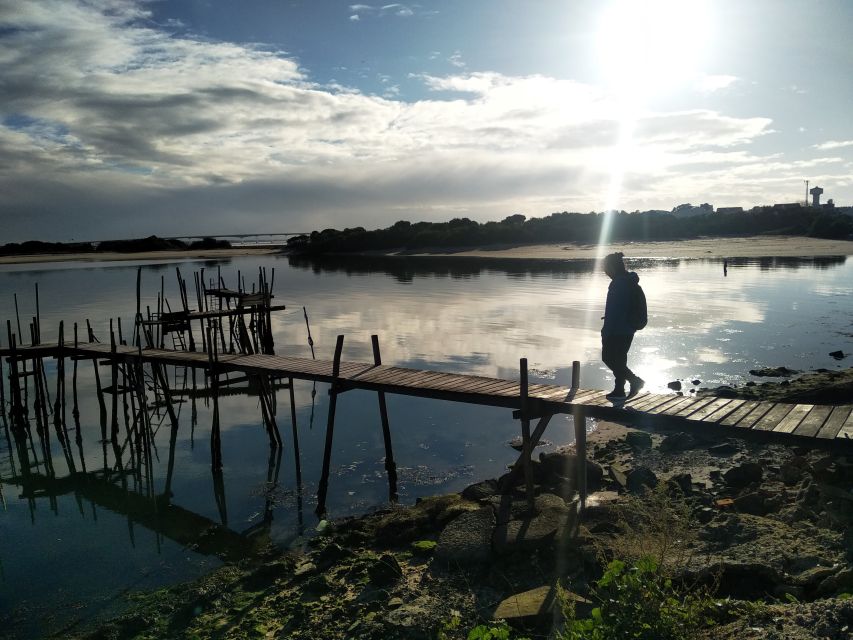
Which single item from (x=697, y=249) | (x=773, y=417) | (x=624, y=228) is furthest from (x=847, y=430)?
(x=624, y=228)

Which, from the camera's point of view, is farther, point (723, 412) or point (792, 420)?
point (723, 412)

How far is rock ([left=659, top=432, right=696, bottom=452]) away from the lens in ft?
40.3

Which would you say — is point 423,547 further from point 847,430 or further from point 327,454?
point 847,430

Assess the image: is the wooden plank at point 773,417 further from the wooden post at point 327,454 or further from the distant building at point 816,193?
the distant building at point 816,193

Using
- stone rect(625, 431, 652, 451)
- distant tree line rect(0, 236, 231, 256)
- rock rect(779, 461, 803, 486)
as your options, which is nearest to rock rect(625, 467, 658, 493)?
rock rect(779, 461, 803, 486)

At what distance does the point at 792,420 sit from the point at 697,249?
234ft

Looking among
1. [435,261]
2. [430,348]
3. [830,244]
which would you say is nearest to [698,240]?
[830,244]

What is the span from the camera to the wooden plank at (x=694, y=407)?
28.0 feet

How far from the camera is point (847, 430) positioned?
7.59 metres

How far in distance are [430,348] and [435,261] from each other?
54262 millimetres

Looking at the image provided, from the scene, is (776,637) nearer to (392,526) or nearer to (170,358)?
(392,526)

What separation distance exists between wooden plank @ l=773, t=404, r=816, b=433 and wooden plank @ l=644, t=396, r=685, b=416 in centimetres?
143

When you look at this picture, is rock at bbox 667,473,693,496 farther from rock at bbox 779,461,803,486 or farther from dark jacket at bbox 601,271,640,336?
dark jacket at bbox 601,271,640,336

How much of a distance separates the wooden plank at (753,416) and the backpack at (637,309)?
1.96 meters
